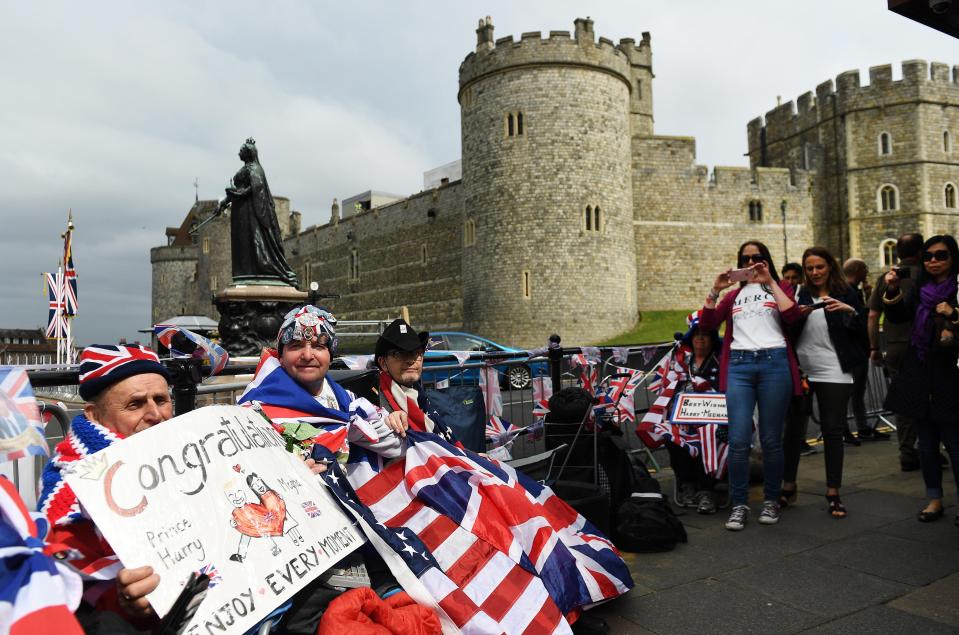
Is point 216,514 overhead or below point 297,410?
below

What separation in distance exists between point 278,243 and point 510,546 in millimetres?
8216

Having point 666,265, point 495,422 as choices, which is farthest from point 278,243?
point 666,265

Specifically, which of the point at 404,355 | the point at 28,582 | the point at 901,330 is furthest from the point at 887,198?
the point at 28,582

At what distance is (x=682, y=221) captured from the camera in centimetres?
3031

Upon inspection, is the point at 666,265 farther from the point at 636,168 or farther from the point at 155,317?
the point at 155,317

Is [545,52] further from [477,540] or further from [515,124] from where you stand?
[477,540]

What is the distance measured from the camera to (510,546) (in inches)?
110

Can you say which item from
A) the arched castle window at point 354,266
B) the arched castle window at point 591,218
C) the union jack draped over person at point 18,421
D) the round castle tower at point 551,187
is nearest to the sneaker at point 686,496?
the union jack draped over person at point 18,421

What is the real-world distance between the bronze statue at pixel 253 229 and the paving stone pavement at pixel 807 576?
713 centimetres

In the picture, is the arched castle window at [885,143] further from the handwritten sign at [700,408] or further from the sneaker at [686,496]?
the sneaker at [686,496]

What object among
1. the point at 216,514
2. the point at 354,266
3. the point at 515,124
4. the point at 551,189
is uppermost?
the point at 515,124

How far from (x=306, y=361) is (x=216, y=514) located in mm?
1094

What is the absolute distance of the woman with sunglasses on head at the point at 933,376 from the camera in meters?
4.04

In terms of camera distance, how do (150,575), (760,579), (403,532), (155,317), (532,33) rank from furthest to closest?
(155,317), (532,33), (760,579), (403,532), (150,575)
